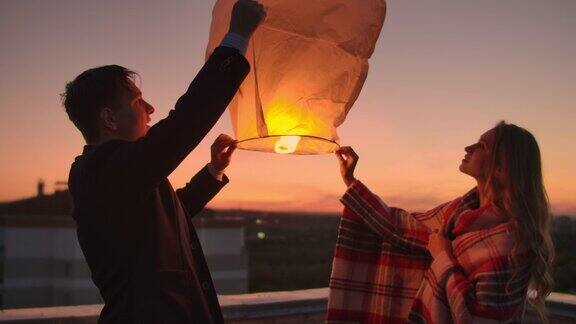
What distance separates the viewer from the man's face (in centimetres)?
141

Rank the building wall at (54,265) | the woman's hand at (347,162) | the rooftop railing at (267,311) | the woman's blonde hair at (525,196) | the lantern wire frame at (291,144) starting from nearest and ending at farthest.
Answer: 1. the lantern wire frame at (291,144)
2. the woman's blonde hair at (525,196)
3. the woman's hand at (347,162)
4. the rooftop railing at (267,311)
5. the building wall at (54,265)

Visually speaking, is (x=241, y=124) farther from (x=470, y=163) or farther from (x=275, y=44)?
(x=470, y=163)

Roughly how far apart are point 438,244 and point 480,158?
0.37 metres

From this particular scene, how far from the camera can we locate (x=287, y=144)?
1.76 meters

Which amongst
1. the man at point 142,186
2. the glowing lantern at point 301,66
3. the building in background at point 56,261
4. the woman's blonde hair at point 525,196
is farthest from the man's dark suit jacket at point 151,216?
the building in background at point 56,261

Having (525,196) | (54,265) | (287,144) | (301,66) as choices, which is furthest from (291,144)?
(54,265)

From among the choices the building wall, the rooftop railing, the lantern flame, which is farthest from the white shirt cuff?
the building wall

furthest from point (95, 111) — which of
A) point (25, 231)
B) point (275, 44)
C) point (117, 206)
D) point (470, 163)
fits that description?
point (25, 231)

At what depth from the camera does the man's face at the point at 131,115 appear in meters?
1.41

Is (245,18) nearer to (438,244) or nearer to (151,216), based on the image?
(151,216)

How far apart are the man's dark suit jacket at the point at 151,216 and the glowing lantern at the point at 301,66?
1.32 ft

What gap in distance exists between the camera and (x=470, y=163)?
202cm

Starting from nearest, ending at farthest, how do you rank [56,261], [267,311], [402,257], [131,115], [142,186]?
[142,186], [131,115], [402,257], [267,311], [56,261]

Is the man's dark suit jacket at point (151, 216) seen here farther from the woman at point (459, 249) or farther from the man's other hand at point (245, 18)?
the woman at point (459, 249)
